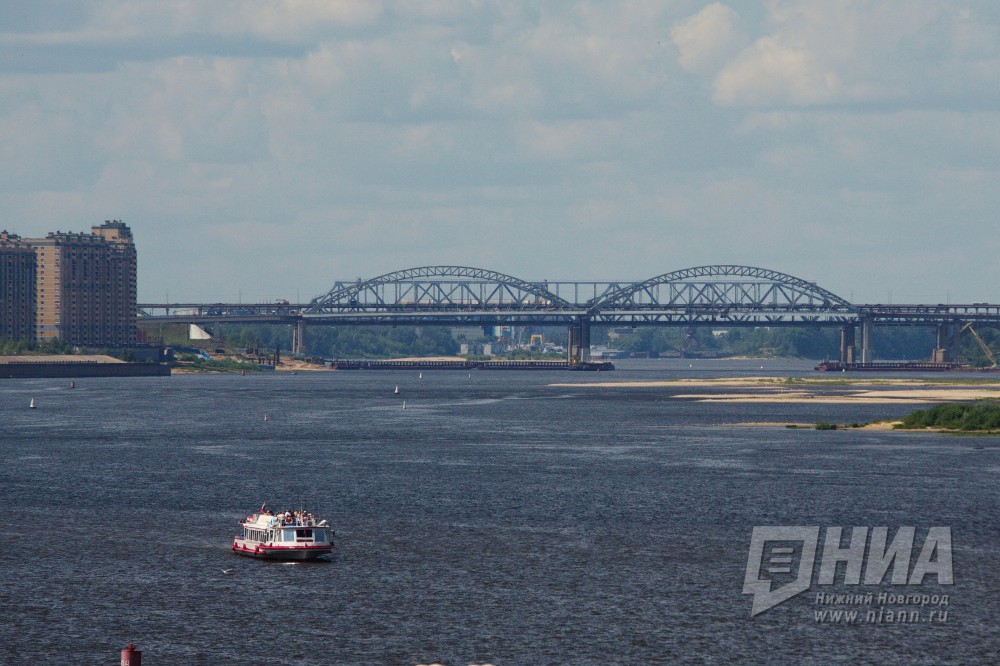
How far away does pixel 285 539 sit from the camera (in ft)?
176

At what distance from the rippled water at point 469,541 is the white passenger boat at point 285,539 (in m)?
0.58

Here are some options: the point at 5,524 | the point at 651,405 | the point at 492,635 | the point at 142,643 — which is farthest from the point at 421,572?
the point at 651,405

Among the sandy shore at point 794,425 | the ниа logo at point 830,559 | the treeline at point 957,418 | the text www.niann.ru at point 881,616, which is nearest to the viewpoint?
the text www.niann.ru at point 881,616

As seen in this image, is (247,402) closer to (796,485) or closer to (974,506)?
(796,485)

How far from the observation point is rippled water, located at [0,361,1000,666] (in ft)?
136

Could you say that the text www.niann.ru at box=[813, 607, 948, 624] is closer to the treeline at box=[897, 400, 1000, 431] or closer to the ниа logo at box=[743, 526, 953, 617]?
the ниа logo at box=[743, 526, 953, 617]

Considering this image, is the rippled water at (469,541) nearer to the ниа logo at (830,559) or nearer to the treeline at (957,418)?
the ниа logo at (830,559)

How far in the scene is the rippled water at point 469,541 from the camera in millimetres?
41312

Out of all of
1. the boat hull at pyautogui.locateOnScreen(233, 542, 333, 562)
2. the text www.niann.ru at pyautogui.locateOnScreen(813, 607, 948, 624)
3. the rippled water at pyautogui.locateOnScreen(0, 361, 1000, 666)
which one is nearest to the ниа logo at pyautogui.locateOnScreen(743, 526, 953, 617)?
the rippled water at pyautogui.locateOnScreen(0, 361, 1000, 666)

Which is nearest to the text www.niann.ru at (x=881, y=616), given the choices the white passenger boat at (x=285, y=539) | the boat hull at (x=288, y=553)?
the boat hull at (x=288, y=553)

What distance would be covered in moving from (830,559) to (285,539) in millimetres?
19186

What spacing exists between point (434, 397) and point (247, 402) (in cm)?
2944

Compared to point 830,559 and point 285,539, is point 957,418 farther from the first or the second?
point 285,539

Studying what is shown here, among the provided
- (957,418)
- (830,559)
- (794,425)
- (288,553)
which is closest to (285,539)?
(288,553)
